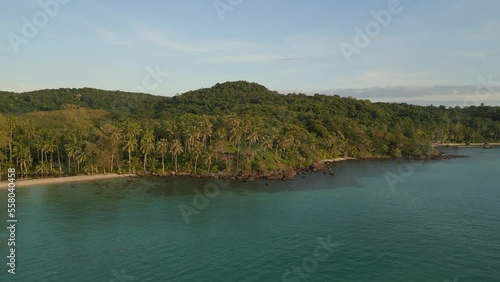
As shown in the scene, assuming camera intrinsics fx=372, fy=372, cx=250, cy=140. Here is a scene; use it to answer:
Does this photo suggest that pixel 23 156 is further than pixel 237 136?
No

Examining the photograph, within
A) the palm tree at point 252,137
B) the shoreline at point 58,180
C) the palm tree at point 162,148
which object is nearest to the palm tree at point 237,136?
the palm tree at point 252,137

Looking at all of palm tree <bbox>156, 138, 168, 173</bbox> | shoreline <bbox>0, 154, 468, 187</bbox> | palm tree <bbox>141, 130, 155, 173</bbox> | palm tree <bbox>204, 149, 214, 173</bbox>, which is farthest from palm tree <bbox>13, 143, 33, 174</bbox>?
palm tree <bbox>204, 149, 214, 173</bbox>

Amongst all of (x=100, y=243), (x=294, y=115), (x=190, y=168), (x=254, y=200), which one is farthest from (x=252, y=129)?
(x=100, y=243)

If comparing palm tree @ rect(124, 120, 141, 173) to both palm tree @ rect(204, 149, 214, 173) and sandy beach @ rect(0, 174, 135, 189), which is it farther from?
palm tree @ rect(204, 149, 214, 173)

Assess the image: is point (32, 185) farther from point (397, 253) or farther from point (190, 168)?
point (397, 253)

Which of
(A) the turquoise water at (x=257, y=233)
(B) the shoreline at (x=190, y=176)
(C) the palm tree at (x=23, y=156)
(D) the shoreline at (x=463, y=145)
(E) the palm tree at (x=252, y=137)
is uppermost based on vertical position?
(E) the palm tree at (x=252, y=137)

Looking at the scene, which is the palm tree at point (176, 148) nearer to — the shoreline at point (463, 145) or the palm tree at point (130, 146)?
the palm tree at point (130, 146)

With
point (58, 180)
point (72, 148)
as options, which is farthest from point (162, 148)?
point (58, 180)

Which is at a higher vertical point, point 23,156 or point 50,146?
point 50,146

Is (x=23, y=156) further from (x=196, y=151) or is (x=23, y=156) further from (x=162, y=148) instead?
(x=196, y=151)
